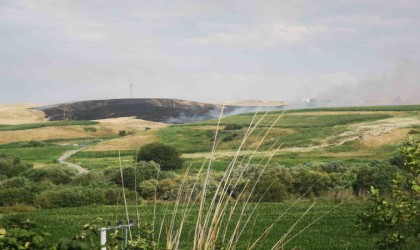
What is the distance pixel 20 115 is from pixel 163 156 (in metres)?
111

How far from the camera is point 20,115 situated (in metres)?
166

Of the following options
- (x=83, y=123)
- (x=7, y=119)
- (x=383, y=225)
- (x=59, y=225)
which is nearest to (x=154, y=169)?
(x=59, y=225)

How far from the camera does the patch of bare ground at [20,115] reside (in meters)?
154

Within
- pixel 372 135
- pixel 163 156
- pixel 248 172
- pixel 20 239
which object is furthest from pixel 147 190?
pixel 372 135

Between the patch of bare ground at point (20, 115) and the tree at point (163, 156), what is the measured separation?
3516 inches

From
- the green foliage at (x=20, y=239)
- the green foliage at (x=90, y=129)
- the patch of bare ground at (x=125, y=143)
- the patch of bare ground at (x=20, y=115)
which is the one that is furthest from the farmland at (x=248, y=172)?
the patch of bare ground at (x=20, y=115)

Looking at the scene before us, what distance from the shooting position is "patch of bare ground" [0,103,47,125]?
154 meters

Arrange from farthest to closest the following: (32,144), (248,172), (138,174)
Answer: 1. (32,144)
2. (138,174)
3. (248,172)

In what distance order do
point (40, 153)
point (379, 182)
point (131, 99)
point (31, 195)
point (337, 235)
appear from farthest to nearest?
1. point (131, 99)
2. point (40, 153)
3. point (379, 182)
4. point (31, 195)
5. point (337, 235)

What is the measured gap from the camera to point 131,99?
191 metres

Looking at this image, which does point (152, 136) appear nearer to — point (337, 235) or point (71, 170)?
point (71, 170)

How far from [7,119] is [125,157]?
89.4 metres

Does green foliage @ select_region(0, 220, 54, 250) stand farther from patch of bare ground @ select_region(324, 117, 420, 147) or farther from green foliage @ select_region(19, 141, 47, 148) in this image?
green foliage @ select_region(19, 141, 47, 148)

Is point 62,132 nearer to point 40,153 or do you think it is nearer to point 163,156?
point 40,153
